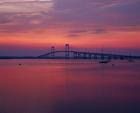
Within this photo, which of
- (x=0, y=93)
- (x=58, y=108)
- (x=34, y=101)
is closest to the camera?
(x=58, y=108)

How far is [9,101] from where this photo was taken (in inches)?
541

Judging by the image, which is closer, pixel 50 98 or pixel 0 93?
pixel 50 98

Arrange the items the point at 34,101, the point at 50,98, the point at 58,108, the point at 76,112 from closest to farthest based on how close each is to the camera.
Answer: the point at 76,112 < the point at 58,108 < the point at 34,101 < the point at 50,98

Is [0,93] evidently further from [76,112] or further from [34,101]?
[76,112]

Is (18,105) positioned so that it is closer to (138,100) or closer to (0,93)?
(0,93)

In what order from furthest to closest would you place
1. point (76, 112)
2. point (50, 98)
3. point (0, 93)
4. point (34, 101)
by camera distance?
point (0, 93) → point (50, 98) → point (34, 101) → point (76, 112)

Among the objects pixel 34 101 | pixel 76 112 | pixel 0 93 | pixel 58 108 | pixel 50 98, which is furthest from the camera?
pixel 0 93

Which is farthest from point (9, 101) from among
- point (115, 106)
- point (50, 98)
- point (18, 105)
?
point (115, 106)

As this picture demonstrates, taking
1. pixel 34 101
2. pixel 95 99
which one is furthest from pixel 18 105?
pixel 95 99

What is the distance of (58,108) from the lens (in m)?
12.1

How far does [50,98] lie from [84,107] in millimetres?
2765

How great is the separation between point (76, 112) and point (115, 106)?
200 centimetres

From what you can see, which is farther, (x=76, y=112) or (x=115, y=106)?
(x=115, y=106)

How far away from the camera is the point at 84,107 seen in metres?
12.4
